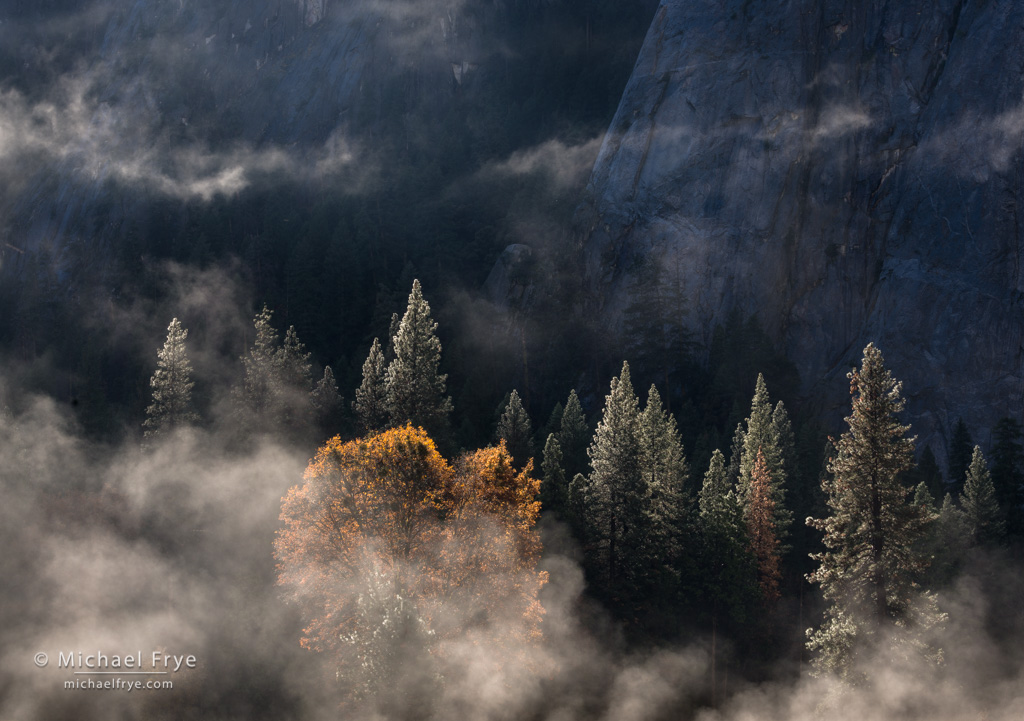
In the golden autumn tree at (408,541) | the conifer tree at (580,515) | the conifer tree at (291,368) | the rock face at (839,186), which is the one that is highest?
the rock face at (839,186)

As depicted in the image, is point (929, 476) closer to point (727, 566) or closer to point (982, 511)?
point (982, 511)

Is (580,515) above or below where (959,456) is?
below

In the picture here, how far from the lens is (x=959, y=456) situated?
60.8m

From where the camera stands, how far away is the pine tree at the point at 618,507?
126 ft

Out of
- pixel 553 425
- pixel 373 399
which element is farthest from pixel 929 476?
pixel 373 399

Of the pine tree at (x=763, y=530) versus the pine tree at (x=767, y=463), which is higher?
the pine tree at (x=767, y=463)

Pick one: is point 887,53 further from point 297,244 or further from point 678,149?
point 297,244

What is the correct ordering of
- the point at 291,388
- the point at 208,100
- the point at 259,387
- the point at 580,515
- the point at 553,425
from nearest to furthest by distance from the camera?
the point at 580,515 < the point at 259,387 < the point at 291,388 < the point at 553,425 < the point at 208,100

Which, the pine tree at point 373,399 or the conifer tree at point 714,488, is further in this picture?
the pine tree at point 373,399

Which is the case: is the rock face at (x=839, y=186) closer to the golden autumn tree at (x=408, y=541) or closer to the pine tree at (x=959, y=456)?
the pine tree at (x=959, y=456)

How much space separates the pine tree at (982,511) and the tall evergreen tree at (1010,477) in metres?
4.04

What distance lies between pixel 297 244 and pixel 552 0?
2112 inches

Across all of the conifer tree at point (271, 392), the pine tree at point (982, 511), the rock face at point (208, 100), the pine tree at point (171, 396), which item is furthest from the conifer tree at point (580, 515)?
the rock face at point (208, 100)

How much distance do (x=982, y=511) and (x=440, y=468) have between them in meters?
33.6
